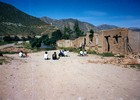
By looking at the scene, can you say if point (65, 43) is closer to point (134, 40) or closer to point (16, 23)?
point (134, 40)

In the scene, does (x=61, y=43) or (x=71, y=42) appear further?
(x=61, y=43)

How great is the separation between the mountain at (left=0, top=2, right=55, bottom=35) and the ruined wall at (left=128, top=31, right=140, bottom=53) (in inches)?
3228

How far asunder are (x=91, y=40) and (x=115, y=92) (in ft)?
89.1

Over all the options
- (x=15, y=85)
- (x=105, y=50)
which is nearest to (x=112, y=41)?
(x=105, y=50)

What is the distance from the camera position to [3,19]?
101m

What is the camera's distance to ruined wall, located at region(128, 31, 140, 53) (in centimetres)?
2448

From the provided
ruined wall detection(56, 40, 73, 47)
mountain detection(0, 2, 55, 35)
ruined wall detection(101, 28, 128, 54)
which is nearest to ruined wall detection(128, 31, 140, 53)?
ruined wall detection(101, 28, 128, 54)

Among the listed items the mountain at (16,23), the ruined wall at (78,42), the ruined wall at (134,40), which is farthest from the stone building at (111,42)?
the mountain at (16,23)

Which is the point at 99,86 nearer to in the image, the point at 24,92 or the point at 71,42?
the point at 24,92

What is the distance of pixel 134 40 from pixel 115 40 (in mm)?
3124

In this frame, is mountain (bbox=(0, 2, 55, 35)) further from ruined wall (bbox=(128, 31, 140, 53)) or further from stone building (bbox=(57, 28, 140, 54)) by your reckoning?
ruined wall (bbox=(128, 31, 140, 53))

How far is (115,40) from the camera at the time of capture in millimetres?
26906

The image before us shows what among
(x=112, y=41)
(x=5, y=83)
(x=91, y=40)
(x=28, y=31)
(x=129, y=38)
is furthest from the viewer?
(x=28, y=31)

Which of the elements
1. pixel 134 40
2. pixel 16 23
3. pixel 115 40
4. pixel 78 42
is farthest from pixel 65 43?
pixel 16 23
